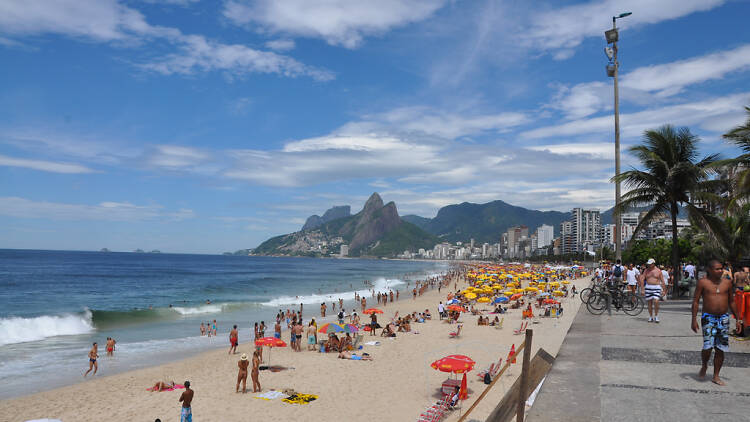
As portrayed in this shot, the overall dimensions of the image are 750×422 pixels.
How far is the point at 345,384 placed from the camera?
39.9 ft

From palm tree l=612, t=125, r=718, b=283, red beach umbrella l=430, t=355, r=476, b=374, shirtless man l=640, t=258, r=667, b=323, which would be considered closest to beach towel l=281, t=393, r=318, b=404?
red beach umbrella l=430, t=355, r=476, b=374

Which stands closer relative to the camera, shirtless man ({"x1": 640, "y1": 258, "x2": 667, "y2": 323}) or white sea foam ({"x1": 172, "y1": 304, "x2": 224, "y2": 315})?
shirtless man ({"x1": 640, "y1": 258, "x2": 667, "y2": 323})

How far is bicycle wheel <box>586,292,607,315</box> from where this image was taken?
1132cm

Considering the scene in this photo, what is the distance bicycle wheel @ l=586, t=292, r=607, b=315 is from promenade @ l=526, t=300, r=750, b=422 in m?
3.89

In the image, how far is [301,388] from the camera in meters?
11.9

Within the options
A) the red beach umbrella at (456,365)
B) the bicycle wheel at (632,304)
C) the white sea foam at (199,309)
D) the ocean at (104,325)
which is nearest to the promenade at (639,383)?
the red beach umbrella at (456,365)

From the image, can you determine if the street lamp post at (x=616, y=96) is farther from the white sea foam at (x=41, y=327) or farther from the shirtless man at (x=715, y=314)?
the white sea foam at (x=41, y=327)

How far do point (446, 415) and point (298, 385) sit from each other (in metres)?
→ 4.74

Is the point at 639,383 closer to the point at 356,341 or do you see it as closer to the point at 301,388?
the point at 301,388

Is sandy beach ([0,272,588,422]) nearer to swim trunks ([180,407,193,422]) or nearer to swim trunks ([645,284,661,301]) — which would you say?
swim trunks ([180,407,193,422])

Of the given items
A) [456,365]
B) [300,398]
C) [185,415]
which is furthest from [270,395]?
[456,365]

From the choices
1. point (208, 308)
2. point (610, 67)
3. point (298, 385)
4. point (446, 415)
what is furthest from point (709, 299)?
point (208, 308)

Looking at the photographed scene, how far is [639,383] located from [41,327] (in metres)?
31.2

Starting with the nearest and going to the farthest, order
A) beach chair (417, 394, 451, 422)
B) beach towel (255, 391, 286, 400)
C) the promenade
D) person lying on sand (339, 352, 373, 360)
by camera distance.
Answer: the promenade
beach chair (417, 394, 451, 422)
beach towel (255, 391, 286, 400)
person lying on sand (339, 352, 373, 360)
